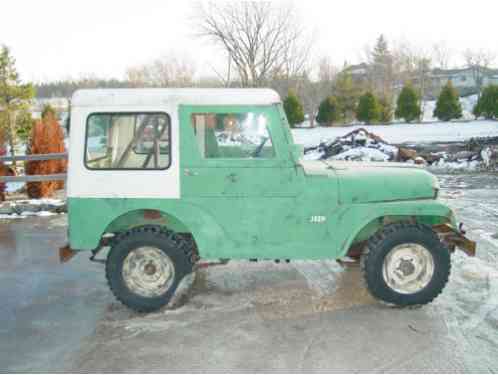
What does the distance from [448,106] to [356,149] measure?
60.4 ft

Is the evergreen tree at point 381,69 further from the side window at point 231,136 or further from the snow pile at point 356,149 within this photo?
the side window at point 231,136

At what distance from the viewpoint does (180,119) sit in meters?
4.52

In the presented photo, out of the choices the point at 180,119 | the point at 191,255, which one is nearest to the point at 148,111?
the point at 180,119

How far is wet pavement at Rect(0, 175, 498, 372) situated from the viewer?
Answer: 378 centimetres

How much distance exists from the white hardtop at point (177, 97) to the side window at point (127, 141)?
0.13 metres

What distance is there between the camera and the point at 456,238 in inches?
193

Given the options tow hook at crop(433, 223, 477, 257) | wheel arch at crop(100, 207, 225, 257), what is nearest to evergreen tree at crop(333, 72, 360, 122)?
tow hook at crop(433, 223, 477, 257)

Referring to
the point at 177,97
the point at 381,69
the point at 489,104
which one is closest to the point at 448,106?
the point at 489,104

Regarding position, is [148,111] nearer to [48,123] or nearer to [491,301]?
[491,301]

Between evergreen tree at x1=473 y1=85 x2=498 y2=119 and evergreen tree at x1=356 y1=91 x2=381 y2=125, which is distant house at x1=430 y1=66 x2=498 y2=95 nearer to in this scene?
evergreen tree at x1=473 y1=85 x2=498 y2=119

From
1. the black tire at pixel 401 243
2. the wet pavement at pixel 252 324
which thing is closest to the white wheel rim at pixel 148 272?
the wet pavement at pixel 252 324

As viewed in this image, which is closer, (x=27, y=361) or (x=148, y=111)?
(x=27, y=361)

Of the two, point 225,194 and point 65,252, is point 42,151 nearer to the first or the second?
point 65,252

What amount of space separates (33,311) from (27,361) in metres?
1.12
